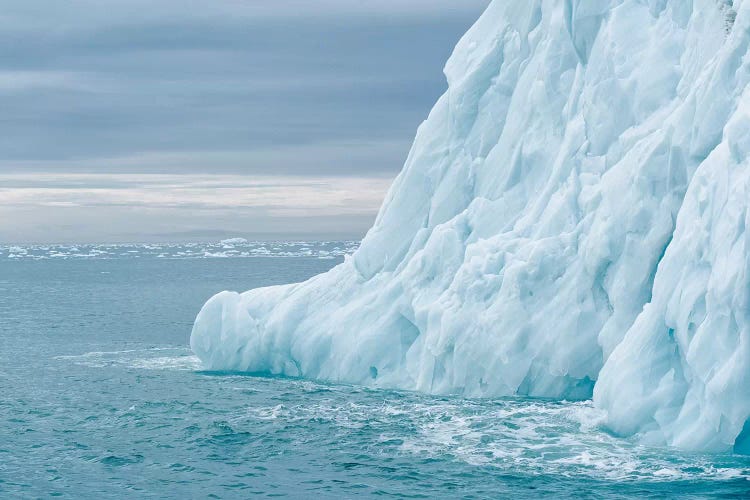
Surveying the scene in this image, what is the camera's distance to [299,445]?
24344 millimetres

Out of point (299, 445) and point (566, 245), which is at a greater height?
point (566, 245)

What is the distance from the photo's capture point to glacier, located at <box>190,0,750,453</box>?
22.4m

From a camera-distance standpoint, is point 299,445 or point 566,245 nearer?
point 299,445

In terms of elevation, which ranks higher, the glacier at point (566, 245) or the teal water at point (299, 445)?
the glacier at point (566, 245)

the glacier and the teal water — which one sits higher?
the glacier

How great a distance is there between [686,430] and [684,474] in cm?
198

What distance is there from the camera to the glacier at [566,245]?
22.4m

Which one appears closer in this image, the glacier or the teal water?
the teal water

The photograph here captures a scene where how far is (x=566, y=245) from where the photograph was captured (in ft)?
96.0

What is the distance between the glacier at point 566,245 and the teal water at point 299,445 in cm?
118

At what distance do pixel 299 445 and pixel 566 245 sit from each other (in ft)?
33.5

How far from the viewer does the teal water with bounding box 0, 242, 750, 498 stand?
20531 mm

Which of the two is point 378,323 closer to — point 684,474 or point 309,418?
point 309,418

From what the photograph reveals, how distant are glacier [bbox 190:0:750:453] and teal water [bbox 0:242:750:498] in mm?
1183
